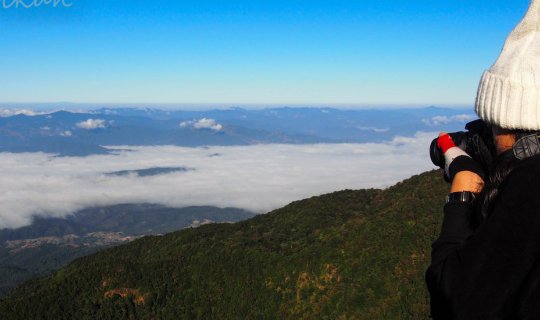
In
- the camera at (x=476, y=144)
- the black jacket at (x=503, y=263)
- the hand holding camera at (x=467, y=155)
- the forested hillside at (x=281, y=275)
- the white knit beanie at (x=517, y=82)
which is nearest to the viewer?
the black jacket at (x=503, y=263)

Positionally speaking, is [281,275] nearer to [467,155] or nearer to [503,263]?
[467,155]

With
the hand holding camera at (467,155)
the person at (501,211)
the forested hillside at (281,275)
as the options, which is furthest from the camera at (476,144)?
the forested hillside at (281,275)

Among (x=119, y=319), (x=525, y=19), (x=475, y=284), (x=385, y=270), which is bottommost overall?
(x=119, y=319)

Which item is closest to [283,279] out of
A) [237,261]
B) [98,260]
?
[237,261]

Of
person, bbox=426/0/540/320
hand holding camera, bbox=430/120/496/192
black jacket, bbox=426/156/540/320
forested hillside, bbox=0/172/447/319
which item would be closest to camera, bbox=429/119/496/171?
hand holding camera, bbox=430/120/496/192

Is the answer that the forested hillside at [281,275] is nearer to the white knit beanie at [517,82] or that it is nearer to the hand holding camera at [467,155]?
the hand holding camera at [467,155]

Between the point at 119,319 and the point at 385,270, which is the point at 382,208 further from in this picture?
the point at 119,319

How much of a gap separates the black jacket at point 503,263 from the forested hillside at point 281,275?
43312 mm

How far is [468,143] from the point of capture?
10.9 ft

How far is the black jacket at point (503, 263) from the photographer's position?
7.32 ft

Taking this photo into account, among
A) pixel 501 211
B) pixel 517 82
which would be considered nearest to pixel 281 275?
pixel 517 82

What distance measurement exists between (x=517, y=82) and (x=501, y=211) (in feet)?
2.98

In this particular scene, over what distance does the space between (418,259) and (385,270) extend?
3.78m

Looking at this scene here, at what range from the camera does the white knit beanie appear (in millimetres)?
2641
